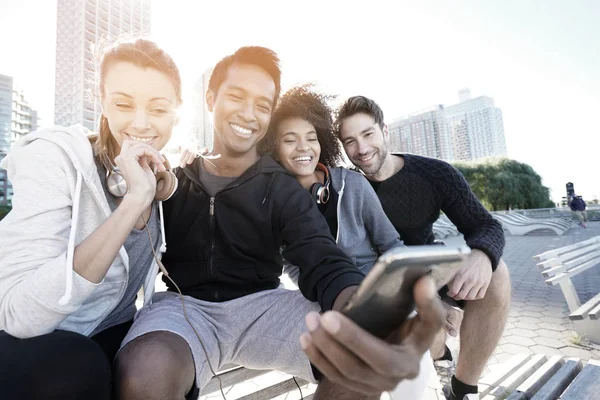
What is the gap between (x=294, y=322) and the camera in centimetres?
147

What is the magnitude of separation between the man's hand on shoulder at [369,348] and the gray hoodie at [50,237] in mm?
812

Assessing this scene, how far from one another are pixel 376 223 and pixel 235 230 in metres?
0.99

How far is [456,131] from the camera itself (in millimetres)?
66375

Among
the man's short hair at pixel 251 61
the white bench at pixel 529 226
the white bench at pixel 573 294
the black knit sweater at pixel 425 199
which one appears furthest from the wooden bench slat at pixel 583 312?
the white bench at pixel 529 226

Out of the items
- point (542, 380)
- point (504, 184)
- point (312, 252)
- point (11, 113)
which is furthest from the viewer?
point (11, 113)

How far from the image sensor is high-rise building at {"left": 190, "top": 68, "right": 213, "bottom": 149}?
2.59 metres

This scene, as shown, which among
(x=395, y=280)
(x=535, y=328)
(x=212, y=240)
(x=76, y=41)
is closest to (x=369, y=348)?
(x=395, y=280)

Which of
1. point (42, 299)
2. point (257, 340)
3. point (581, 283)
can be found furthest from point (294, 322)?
point (581, 283)

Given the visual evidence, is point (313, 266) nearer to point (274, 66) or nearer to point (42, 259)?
point (42, 259)

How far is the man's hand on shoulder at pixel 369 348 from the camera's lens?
67cm

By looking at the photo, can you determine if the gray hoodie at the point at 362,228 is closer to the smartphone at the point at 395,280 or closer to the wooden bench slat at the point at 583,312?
the smartphone at the point at 395,280

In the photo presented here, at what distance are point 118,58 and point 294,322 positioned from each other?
1530 mm

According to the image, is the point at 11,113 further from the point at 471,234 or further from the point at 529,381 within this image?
the point at 529,381

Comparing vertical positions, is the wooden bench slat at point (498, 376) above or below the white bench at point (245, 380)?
below
